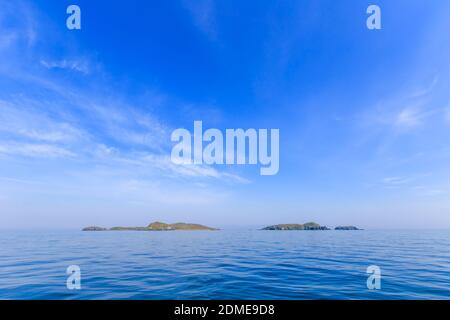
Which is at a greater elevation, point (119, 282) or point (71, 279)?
point (71, 279)

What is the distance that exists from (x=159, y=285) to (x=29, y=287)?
6.95 m

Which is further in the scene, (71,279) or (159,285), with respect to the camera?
(159,285)

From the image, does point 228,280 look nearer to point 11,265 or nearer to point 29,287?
point 29,287

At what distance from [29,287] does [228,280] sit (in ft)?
34.8
